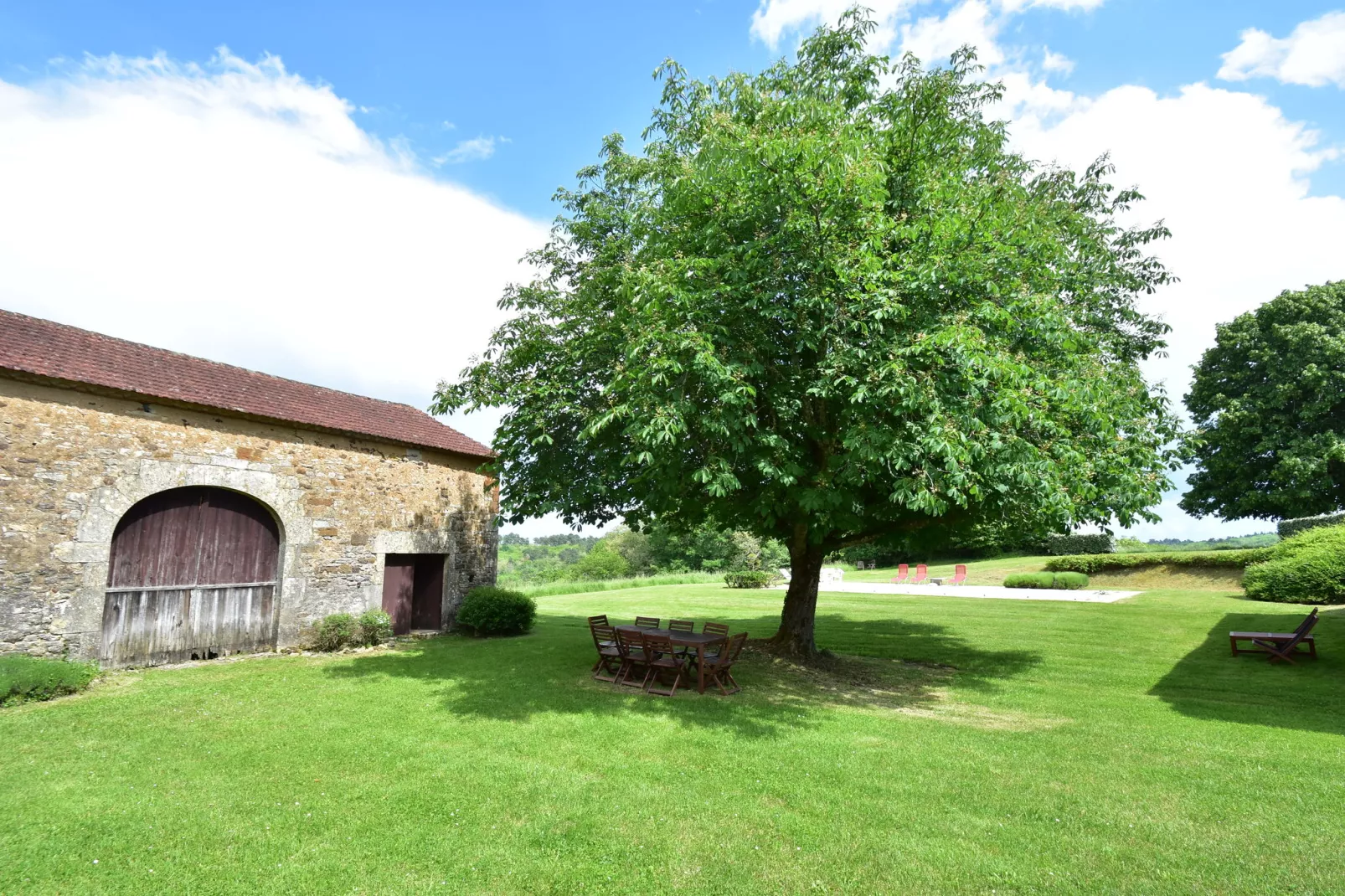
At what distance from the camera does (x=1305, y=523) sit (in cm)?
2119

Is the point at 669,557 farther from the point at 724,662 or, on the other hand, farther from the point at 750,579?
the point at 724,662

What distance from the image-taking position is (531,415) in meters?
9.73

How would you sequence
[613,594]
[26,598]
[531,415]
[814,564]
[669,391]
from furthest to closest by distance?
[613,594] < [814,564] < [531,415] < [26,598] < [669,391]

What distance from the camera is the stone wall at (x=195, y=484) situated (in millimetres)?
9062

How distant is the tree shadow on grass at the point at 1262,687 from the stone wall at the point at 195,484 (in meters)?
13.9

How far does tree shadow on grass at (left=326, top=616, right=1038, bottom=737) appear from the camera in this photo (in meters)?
8.12

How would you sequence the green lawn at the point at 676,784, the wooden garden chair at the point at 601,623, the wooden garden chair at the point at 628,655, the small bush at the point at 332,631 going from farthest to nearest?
the small bush at the point at 332,631
the wooden garden chair at the point at 601,623
the wooden garden chair at the point at 628,655
the green lawn at the point at 676,784

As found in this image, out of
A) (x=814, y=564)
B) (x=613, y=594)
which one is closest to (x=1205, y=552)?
(x=814, y=564)

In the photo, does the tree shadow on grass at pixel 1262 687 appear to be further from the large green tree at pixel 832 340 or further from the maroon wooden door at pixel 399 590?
the maroon wooden door at pixel 399 590

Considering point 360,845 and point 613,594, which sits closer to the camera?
point 360,845

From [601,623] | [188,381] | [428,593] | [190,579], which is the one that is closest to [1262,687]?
[601,623]

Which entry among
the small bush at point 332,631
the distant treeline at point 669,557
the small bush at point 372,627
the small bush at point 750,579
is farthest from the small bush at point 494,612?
the distant treeline at point 669,557

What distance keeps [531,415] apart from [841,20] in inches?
290

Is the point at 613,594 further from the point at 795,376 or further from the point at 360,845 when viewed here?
the point at 360,845
